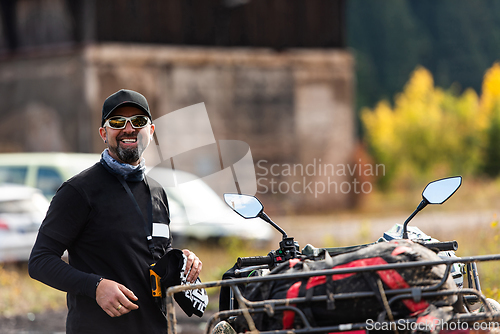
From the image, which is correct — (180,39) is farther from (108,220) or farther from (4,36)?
(108,220)

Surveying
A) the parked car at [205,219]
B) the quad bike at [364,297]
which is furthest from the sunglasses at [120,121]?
the parked car at [205,219]

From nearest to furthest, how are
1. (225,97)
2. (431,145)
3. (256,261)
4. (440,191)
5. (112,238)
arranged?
(112,238) → (256,261) → (440,191) → (225,97) → (431,145)

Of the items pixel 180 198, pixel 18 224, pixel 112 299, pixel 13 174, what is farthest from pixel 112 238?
pixel 13 174

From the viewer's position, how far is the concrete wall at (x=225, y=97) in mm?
22109

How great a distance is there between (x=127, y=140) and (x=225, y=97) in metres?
20.7

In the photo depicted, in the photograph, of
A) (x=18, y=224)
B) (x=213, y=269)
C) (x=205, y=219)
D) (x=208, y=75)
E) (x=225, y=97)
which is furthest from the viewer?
(x=225, y=97)

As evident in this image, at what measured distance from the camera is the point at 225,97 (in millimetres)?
24281

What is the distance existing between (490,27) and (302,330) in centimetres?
8128

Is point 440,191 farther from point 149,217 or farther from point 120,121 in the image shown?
point 120,121

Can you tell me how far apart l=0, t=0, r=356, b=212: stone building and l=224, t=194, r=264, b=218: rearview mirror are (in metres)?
18.3

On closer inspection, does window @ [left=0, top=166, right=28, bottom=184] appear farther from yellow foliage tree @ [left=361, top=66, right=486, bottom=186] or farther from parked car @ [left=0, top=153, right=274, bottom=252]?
yellow foliage tree @ [left=361, top=66, right=486, bottom=186]

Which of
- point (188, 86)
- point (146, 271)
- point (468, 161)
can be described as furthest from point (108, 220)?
point (468, 161)

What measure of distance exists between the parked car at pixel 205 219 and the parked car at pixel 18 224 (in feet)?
6.65

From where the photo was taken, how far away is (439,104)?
46.6m
